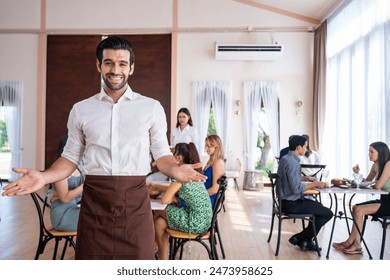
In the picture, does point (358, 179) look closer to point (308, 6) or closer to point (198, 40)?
point (308, 6)

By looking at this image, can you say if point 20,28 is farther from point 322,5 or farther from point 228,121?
point 322,5

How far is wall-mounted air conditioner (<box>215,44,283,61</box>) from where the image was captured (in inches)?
259

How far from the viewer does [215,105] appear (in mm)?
6863

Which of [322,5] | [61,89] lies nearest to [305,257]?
[322,5]

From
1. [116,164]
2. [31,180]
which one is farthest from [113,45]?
[31,180]

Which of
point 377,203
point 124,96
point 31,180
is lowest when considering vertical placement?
point 377,203

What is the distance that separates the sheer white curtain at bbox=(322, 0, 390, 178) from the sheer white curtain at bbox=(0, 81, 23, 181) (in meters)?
5.78

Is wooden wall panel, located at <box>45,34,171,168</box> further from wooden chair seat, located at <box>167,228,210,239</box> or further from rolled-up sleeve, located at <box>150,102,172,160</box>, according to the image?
rolled-up sleeve, located at <box>150,102,172,160</box>

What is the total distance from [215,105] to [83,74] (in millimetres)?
2724

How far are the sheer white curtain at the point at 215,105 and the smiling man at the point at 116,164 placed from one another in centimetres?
564

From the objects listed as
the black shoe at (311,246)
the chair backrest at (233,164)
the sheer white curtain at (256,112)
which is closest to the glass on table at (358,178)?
the black shoe at (311,246)

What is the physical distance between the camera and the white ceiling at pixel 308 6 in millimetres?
6000

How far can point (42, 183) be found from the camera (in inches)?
43.6
